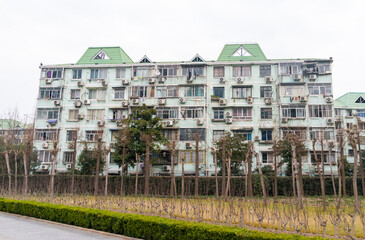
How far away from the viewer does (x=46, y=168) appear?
92.7ft

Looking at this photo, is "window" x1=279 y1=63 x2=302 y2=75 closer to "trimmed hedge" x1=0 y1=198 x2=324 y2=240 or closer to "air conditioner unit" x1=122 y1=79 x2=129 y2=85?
"air conditioner unit" x1=122 y1=79 x2=129 y2=85

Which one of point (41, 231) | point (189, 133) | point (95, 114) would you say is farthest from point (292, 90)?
point (41, 231)

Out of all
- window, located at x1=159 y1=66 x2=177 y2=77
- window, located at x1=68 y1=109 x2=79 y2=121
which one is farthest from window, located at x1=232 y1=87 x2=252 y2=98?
window, located at x1=68 y1=109 x2=79 y2=121

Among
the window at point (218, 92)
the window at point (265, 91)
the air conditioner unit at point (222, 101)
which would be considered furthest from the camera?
the window at point (218, 92)

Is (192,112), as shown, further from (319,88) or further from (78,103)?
(319,88)

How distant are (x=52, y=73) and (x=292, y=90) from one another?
21802 mm

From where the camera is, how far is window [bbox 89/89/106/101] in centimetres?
2977

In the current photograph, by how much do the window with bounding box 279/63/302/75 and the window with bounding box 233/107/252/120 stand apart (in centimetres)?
427

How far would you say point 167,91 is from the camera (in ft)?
94.2

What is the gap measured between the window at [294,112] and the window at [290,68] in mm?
2954

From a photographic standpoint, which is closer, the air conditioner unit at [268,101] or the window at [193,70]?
the air conditioner unit at [268,101]

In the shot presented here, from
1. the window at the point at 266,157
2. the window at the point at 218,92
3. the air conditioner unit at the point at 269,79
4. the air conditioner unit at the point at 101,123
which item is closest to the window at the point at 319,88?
the air conditioner unit at the point at 269,79

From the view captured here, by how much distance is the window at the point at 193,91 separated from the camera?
2833 centimetres

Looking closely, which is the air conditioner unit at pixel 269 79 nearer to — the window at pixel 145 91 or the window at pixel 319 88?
the window at pixel 319 88
